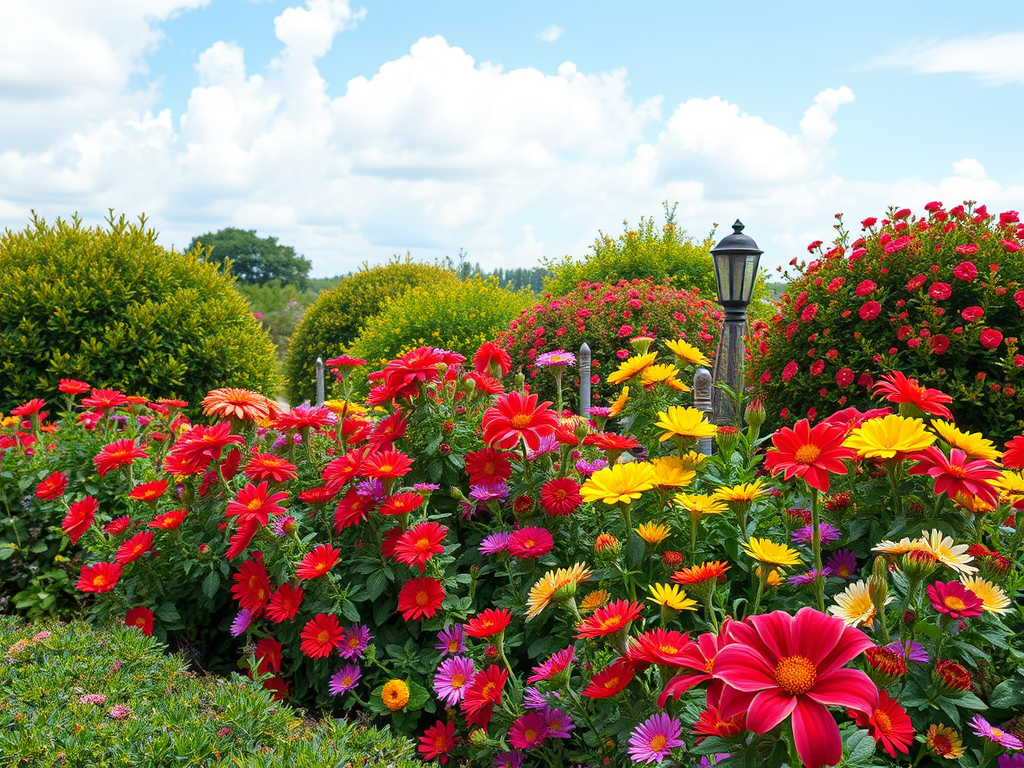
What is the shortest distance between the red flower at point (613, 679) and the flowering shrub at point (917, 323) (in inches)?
117

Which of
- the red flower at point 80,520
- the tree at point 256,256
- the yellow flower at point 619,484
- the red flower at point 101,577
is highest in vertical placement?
the tree at point 256,256

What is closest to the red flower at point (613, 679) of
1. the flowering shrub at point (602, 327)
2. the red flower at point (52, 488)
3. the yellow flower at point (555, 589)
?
the yellow flower at point (555, 589)

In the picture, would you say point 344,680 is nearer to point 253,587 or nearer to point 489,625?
point 253,587

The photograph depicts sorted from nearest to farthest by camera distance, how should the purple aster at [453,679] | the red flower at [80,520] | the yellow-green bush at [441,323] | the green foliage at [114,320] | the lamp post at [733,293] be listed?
the purple aster at [453,679] → the red flower at [80,520] → the lamp post at [733,293] → the green foliage at [114,320] → the yellow-green bush at [441,323]

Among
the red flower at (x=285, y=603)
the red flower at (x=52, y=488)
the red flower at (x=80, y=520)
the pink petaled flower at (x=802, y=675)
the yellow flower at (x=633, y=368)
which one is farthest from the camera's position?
the red flower at (x=52, y=488)

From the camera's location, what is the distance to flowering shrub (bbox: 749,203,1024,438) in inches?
163

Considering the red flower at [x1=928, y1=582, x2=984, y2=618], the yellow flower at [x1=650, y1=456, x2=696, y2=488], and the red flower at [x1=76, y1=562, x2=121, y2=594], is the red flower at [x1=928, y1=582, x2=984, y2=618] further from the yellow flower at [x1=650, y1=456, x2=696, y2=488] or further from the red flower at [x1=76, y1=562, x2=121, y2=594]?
the red flower at [x1=76, y1=562, x2=121, y2=594]

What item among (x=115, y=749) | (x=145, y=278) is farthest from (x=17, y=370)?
(x=115, y=749)

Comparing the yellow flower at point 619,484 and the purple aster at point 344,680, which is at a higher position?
the yellow flower at point 619,484

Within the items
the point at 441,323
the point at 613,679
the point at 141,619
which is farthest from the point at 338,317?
the point at 613,679

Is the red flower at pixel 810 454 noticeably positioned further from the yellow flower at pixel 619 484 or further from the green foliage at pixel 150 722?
the green foliage at pixel 150 722

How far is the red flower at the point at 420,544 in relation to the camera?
6.72ft

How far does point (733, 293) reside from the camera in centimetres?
562

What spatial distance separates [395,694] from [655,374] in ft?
3.98
